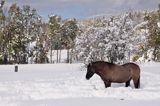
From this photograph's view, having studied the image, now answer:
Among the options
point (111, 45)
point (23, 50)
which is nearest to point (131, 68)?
point (111, 45)

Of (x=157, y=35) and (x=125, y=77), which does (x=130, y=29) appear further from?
(x=125, y=77)

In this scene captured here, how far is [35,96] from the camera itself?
13336mm

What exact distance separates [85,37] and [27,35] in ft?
38.4

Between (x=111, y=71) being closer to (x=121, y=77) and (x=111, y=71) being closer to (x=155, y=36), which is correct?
(x=121, y=77)

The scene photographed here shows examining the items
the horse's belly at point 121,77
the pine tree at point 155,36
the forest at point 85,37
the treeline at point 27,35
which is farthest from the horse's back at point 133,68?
the treeline at point 27,35

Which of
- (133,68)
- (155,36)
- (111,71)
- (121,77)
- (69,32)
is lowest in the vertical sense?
(121,77)

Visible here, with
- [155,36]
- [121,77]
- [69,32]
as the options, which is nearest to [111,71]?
[121,77]

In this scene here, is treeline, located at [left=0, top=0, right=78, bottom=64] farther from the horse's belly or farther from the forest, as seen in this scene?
the horse's belly

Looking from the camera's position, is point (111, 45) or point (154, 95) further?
point (111, 45)

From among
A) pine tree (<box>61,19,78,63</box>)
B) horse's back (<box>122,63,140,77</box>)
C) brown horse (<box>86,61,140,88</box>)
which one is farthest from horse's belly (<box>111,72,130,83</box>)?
pine tree (<box>61,19,78,63</box>)

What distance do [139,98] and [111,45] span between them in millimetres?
36505

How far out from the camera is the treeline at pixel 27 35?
70250 mm

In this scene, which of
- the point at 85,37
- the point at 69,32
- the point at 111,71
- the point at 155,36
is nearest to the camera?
the point at 111,71

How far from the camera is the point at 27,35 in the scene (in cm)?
7419
